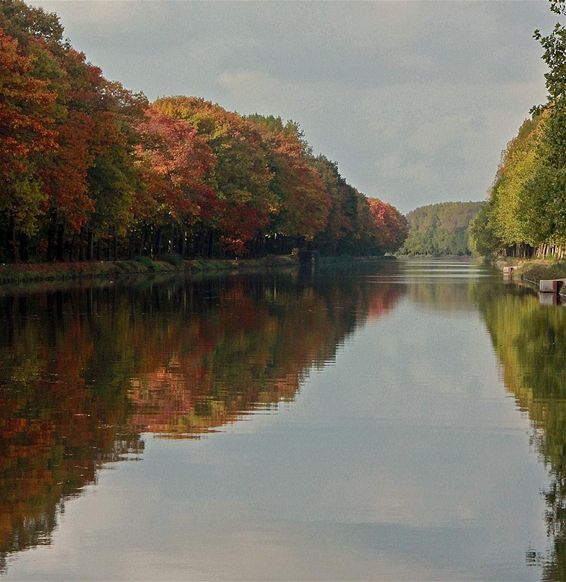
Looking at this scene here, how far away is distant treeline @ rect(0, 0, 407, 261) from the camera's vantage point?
2584 inches

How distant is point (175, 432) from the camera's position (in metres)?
16.6

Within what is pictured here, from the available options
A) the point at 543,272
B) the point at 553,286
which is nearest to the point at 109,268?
the point at 543,272

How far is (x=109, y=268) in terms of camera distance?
3516 inches

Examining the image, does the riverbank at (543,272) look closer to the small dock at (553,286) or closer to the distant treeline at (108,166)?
the small dock at (553,286)

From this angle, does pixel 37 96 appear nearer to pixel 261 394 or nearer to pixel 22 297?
pixel 22 297

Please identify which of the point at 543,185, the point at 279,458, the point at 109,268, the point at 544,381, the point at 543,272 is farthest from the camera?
the point at 109,268

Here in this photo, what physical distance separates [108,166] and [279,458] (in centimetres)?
6854

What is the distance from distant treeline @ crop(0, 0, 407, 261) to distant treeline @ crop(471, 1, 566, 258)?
2516cm

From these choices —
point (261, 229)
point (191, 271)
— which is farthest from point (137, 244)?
point (261, 229)

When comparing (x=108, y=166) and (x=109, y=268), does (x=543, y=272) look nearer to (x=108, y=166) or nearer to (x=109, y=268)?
(x=108, y=166)

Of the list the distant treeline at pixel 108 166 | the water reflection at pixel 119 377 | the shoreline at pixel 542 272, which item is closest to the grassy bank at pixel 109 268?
the distant treeline at pixel 108 166

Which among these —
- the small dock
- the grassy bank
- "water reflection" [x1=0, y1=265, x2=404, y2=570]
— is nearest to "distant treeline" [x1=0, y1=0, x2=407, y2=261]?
the grassy bank

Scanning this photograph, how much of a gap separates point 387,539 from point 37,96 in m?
55.9

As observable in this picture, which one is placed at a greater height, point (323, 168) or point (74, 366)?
point (323, 168)
